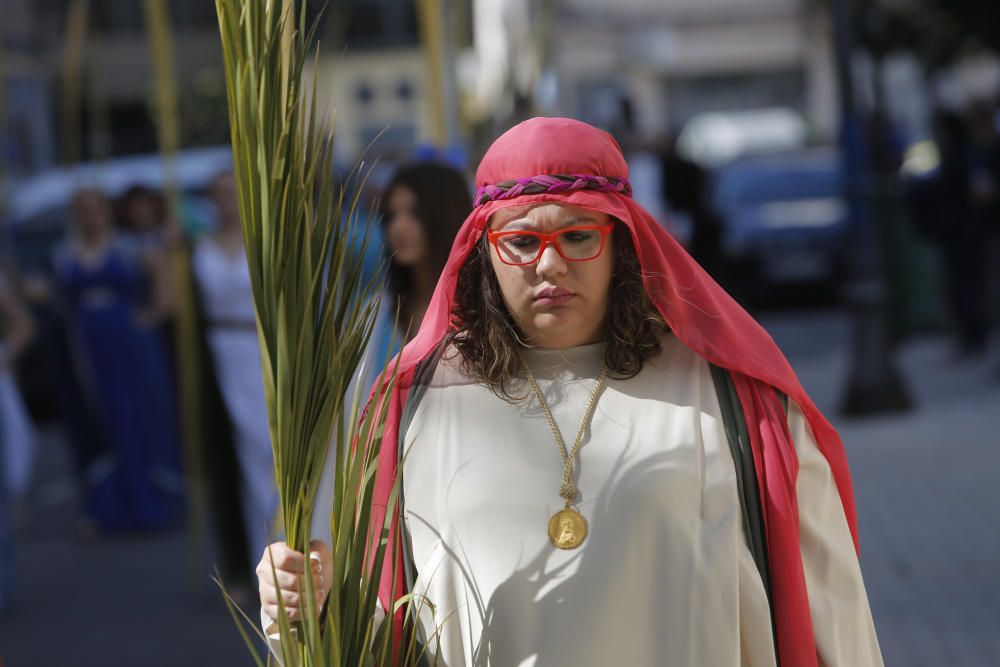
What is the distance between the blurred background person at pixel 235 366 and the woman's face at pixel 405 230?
2587mm

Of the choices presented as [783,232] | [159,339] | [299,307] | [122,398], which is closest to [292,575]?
[299,307]

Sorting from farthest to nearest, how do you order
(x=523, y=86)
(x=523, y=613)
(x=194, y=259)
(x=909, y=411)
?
(x=909, y=411)
(x=523, y=86)
(x=194, y=259)
(x=523, y=613)

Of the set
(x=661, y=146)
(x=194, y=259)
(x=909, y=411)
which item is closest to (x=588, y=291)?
(x=194, y=259)

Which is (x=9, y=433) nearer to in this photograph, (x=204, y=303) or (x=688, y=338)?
(x=204, y=303)

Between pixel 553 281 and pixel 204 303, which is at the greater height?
pixel 553 281

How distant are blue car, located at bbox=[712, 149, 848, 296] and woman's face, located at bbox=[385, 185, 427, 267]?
12.4 m

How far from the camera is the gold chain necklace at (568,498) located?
273 centimetres

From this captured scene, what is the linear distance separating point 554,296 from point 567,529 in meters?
0.38

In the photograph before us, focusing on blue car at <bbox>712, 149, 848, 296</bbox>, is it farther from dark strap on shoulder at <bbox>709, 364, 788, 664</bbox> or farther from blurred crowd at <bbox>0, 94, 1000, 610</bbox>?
dark strap on shoulder at <bbox>709, 364, 788, 664</bbox>

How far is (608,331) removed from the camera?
9.47 ft

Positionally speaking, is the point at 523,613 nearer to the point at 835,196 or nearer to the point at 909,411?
the point at 909,411

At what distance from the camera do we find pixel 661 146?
48.4ft

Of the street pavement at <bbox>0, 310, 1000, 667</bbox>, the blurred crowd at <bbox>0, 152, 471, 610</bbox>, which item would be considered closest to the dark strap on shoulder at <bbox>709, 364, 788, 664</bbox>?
the blurred crowd at <bbox>0, 152, 471, 610</bbox>

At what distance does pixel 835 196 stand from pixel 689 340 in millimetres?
15558
